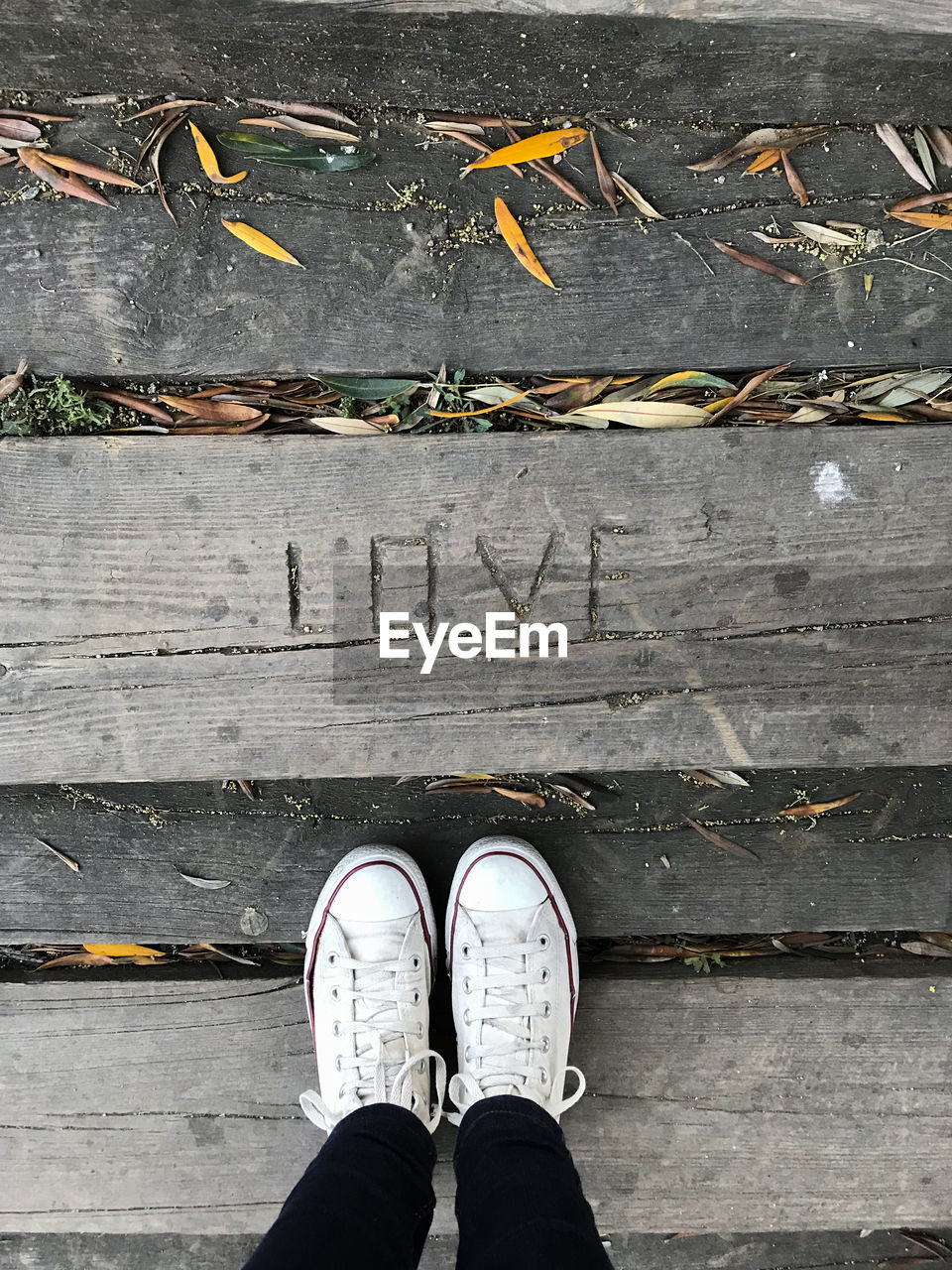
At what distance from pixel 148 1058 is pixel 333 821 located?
0.62 m

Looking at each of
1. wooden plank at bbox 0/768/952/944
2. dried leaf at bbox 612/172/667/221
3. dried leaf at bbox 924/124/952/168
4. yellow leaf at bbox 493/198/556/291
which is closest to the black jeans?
wooden plank at bbox 0/768/952/944

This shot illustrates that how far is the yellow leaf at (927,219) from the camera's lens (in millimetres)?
1375

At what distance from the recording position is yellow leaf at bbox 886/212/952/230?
54.1 inches

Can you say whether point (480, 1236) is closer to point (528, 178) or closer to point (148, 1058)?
point (148, 1058)

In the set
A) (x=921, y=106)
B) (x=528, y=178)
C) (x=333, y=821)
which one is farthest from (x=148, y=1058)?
(x=921, y=106)

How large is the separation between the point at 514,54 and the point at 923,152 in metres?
0.77

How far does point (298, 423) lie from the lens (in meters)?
1.42

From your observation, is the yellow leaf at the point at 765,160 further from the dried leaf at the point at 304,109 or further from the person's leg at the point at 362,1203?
the person's leg at the point at 362,1203

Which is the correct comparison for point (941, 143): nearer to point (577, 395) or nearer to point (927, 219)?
point (927, 219)

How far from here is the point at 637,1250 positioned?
1680 millimetres

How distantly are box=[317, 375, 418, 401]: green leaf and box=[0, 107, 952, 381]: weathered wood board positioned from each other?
3 cm

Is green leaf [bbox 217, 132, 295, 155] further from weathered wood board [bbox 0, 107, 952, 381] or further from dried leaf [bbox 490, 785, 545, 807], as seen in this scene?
dried leaf [bbox 490, 785, 545, 807]

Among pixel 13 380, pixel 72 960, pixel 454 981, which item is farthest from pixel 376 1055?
pixel 13 380
